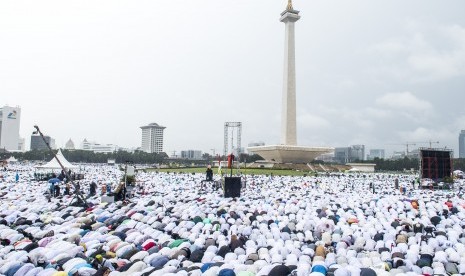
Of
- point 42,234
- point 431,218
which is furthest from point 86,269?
point 431,218

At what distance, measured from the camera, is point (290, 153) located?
6306 centimetres

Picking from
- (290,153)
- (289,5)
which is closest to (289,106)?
(290,153)

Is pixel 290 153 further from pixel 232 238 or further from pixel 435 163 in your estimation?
pixel 232 238

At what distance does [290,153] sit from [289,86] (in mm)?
10766

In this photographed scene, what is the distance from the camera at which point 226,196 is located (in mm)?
21219

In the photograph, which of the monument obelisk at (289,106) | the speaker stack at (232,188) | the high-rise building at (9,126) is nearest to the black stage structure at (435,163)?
the speaker stack at (232,188)

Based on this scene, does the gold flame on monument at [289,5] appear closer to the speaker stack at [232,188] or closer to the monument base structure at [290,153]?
the monument base structure at [290,153]

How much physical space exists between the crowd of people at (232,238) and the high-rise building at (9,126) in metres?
159

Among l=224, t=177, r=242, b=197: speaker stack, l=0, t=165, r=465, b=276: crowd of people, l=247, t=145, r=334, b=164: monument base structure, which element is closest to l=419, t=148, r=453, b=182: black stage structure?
l=0, t=165, r=465, b=276: crowd of people

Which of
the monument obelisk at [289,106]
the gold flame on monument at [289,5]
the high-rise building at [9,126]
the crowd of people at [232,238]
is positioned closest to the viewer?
the crowd of people at [232,238]

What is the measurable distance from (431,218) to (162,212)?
10.2 metres

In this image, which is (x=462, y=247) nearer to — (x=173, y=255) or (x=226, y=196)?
(x=173, y=255)

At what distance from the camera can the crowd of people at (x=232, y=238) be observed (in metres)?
8.73

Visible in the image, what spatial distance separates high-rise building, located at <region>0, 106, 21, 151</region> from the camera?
156375 millimetres
